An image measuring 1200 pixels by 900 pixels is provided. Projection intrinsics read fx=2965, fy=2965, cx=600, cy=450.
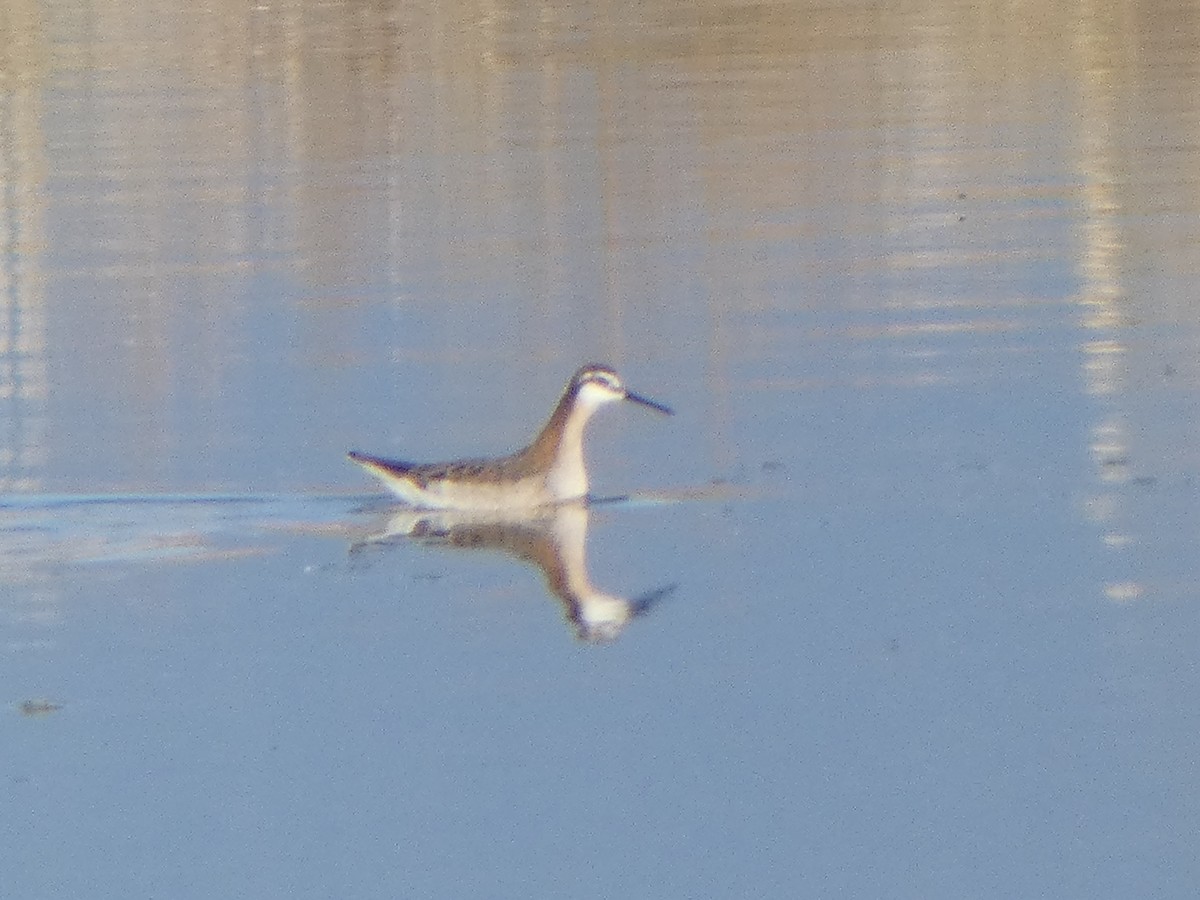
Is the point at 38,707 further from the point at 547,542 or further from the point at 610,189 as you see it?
the point at 610,189

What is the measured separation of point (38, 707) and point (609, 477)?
3.80 m

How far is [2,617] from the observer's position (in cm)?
979

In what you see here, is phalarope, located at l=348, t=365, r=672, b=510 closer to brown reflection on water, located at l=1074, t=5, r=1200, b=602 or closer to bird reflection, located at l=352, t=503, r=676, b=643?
bird reflection, located at l=352, t=503, r=676, b=643

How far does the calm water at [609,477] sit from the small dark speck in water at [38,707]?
0.02 metres

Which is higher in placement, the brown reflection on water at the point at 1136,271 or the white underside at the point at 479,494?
the brown reflection on water at the point at 1136,271

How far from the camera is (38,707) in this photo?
8727 mm

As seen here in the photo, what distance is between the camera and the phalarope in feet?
37.2

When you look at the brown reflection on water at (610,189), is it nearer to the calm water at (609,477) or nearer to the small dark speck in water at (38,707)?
the calm water at (609,477)

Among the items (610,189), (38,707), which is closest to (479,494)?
(38,707)

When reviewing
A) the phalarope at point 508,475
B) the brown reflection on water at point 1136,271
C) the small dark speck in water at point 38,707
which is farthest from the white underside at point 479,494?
the small dark speck in water at point 38,707

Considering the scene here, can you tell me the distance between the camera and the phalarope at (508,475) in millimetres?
11336

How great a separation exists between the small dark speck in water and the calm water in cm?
2

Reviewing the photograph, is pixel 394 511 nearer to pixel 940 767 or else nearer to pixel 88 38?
pixel 940 767

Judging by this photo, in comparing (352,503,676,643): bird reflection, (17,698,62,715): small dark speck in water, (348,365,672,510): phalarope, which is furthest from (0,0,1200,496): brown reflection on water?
(17,698,62,715): small dark speck in water
